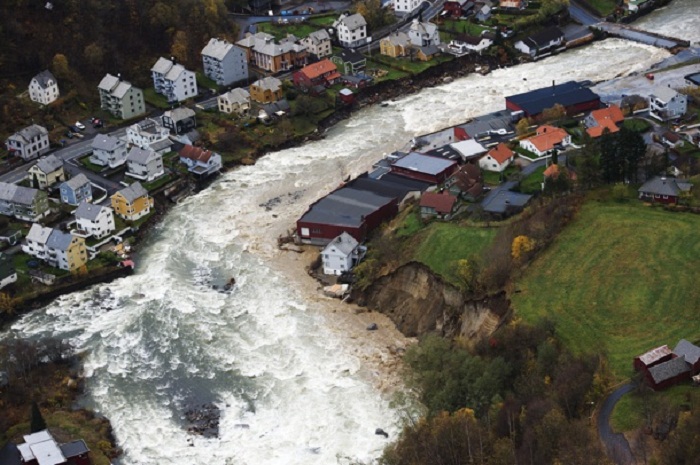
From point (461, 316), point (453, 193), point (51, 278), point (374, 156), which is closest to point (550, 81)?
point (374, 156)

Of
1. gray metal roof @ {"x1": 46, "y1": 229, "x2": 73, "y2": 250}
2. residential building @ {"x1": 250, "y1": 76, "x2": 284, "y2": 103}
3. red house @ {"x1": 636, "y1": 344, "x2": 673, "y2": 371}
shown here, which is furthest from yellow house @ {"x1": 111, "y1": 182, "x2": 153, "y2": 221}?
red house @ {"x1": 636, "y1": 344, "x2": 673, "y2": 371}

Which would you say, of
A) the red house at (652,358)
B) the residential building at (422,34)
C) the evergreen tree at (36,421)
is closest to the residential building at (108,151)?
the evergreen tree at (36,421)

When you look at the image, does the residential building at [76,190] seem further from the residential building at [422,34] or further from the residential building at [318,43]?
the residential building at [422,34]

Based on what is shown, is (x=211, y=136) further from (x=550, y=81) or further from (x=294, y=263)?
(x=550, y=81)

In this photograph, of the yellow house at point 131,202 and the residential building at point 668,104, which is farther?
the residential building at point 668,104

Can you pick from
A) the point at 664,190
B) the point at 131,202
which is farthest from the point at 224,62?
the point at 664,190
